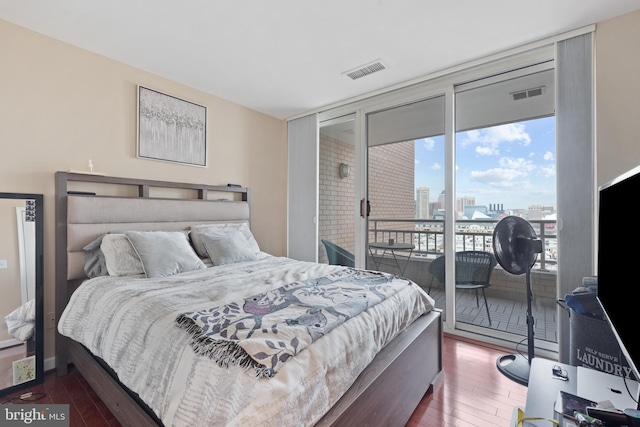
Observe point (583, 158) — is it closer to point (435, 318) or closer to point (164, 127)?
point (435, 318)

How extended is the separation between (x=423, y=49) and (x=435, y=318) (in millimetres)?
2188

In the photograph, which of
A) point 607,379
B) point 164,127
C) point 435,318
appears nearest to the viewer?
point 607,379

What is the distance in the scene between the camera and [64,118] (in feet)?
7.67

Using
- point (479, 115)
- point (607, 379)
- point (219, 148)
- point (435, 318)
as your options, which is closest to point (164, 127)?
point (219, 148)

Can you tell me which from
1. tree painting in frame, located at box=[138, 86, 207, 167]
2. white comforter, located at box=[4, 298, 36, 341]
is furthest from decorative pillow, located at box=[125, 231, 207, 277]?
tree painting in frame, located at box=[138, 86, 207, 167]

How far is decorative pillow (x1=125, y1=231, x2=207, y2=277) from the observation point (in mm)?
2148

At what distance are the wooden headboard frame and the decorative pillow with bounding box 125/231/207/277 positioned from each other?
1.04 feet

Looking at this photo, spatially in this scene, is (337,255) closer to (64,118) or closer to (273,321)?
(273,321)

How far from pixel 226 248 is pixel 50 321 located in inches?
55.1

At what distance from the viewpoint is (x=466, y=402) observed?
186 centimetres

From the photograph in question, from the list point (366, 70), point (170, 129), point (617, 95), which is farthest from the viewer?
point (170, 129)

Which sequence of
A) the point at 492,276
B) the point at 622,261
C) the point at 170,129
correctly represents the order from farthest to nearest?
the point at 492,276 → the point at 170,129 → the point at 622,261

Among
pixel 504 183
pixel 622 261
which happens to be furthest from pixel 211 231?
pixel 504 183

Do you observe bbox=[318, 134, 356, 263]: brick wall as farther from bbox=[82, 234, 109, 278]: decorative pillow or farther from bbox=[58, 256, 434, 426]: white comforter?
bbox=[82, 234, 109, 278]: decorative pillow
